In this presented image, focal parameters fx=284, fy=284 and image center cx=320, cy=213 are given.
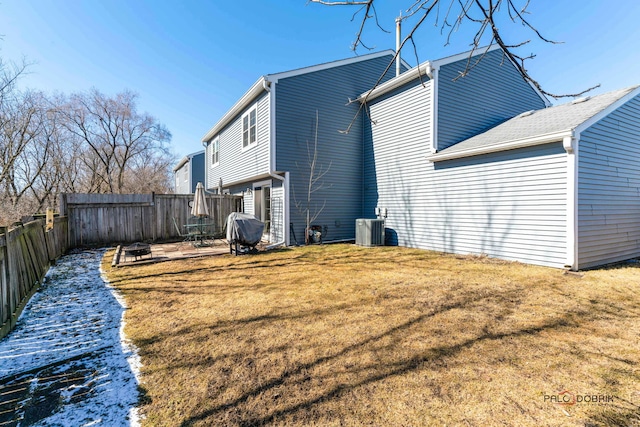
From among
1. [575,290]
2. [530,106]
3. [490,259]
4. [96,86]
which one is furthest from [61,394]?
[96,86]

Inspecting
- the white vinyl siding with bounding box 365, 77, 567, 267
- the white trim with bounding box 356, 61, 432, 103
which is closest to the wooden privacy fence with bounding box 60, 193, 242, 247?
the white vinyl siding with bounding box 365, 77, 567, 267

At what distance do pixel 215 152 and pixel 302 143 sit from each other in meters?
7.54

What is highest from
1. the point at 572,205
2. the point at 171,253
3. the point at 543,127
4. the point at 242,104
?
the point at 242,104

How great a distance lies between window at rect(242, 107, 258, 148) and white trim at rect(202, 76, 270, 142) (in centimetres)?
37

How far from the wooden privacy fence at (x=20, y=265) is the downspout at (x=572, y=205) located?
9.09 meters

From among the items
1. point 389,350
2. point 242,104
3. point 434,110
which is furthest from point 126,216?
point 434,110

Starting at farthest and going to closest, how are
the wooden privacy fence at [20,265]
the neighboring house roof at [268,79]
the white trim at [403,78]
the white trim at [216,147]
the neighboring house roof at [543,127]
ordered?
the white trim at [216,147]
the neighboring house roof at [268,79]
the white trim at [403,78]
the neighboring house roof at [543,127]
the wooden privacy fence at [20,265]

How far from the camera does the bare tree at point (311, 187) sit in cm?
989

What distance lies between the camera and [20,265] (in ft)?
13.6

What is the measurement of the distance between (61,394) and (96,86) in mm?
24947

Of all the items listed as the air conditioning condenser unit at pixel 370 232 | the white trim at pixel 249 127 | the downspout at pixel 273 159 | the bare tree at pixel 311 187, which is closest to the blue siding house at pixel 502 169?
the air conditioning condenser unit at pixel 370 232

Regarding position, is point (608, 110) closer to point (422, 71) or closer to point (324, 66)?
point (422, 71)

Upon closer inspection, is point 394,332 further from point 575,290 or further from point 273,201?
point 273,201

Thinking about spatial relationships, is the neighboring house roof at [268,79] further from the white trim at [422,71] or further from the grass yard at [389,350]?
the grass yard at [389,350]
